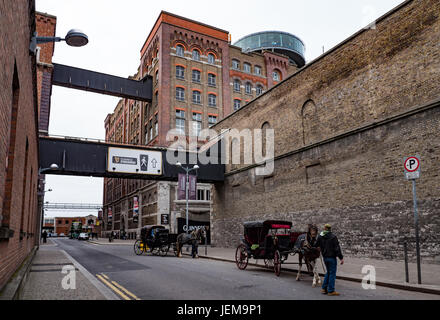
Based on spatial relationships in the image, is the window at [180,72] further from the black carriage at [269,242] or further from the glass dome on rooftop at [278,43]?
the black carriage at [269,242]

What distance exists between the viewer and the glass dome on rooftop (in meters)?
70.5

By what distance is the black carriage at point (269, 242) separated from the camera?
12.6 meters

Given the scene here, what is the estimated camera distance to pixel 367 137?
17734 mm

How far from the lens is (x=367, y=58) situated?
722 inches

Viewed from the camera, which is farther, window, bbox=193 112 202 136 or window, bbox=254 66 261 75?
window, bbox=254 66 261 75

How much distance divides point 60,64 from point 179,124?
16273mm

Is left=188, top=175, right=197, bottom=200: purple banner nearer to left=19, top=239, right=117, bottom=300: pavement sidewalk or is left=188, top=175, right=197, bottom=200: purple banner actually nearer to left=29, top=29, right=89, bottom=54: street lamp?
left=19, top=239, right=117, bottom=300: pavement sidewalk

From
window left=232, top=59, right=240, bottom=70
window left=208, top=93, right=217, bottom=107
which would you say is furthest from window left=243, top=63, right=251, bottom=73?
window left=208, top=93, right=217, bottom=107

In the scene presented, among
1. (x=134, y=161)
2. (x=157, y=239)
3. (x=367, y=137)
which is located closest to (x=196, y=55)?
(x=134, y=161)

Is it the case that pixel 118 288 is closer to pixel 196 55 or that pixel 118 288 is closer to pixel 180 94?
pixel 180 94

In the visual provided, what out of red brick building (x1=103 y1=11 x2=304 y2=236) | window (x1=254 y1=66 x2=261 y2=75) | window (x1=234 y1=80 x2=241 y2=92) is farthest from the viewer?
window (x1=254 y1=66 x2=261 y2=75)

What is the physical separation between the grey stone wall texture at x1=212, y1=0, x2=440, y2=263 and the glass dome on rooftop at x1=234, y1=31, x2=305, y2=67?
159 ft

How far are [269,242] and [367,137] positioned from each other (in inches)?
322

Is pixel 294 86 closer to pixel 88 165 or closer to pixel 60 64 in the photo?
pixel 88 165
